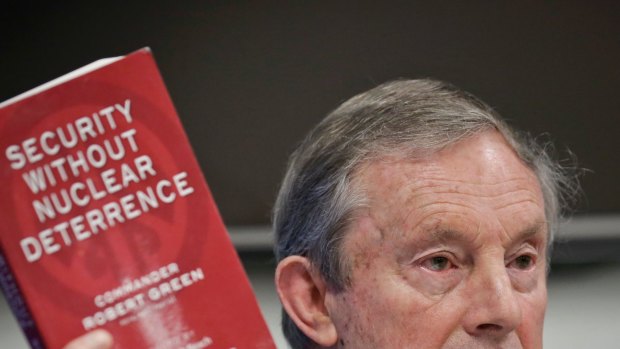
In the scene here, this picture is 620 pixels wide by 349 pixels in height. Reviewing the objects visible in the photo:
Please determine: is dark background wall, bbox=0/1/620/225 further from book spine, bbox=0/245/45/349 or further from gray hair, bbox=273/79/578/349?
book spine, bbox=0/245/45/349

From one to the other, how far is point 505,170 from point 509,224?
0.12 meters

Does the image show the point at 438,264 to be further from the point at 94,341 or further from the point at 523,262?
the point at 94,341

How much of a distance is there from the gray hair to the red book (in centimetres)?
54

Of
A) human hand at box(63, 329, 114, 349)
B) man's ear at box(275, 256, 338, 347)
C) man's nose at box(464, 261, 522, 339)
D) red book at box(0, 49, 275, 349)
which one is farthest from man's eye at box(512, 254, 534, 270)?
human hand at box(63, 329, 114, 349)

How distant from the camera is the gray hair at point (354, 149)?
1.84 metres

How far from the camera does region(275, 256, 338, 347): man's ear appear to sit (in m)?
1.86

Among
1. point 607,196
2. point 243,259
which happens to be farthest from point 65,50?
point 607,196

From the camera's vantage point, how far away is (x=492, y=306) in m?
1.70

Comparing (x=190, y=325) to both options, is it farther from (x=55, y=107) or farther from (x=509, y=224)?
(x=509, y=224)

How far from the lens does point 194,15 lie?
269cm

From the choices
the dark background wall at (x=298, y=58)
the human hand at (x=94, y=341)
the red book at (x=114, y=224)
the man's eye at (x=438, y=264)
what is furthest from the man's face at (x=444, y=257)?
the dark background wall at (x=298, y=58)

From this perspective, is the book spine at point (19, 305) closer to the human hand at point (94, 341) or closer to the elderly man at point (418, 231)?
the human hand at point (94, 341)

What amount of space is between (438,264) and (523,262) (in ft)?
0.64

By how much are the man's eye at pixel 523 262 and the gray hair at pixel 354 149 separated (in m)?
0.20
